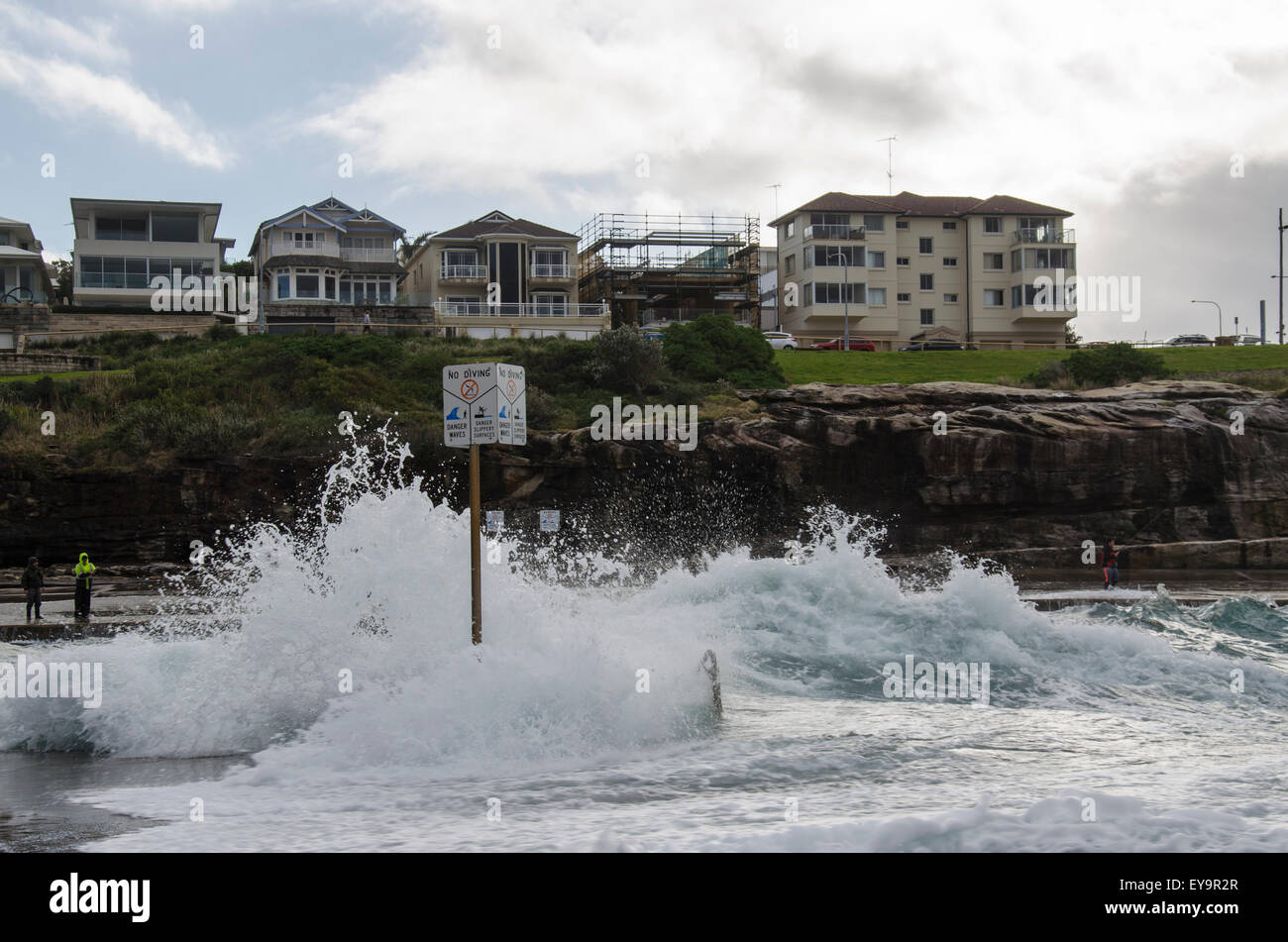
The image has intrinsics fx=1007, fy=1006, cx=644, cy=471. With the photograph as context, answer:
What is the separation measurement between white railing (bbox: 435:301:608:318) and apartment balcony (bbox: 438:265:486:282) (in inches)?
87.3

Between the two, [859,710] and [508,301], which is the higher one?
[508,301]

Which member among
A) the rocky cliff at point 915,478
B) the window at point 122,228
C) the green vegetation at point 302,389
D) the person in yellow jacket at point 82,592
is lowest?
the person in yellow jacket at point 82,592

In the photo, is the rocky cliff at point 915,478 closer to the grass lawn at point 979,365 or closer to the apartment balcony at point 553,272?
the grass lawn at point 979,365

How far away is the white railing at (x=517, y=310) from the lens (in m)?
59.8

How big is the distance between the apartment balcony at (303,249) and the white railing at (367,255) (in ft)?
4.99

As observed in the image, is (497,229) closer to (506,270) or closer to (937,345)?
(506,270)

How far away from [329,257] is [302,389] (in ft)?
100

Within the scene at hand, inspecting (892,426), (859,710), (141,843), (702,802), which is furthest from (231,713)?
(892,426)

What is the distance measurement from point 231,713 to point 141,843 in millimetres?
3636

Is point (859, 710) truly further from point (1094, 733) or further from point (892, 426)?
point (892, 426)

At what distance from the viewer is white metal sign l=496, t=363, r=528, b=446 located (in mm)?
9945

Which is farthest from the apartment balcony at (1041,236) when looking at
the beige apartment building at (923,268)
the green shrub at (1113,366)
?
the green shrub at (1113,366)

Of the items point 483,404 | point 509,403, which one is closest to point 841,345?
point 509,403

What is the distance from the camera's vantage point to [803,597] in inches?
676
